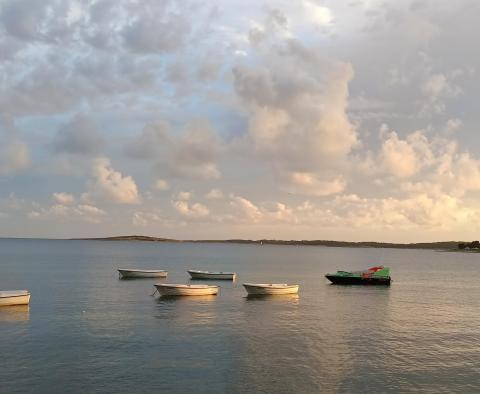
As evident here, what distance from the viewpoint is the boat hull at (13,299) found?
174 feet

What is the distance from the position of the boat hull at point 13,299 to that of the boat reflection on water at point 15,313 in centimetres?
38

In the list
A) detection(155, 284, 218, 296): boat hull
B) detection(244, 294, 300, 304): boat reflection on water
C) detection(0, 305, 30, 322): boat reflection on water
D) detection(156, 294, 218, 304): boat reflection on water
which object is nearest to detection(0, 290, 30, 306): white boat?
detection(0, 305, 30, 322): boat reflection on water

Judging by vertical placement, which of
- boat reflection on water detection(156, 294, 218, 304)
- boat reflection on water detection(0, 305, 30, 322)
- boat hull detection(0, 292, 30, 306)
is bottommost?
boat reflection on water detection(0, 305, 30, 322)

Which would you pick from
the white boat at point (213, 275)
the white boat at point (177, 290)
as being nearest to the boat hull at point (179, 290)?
the white boat at point (177, 290)

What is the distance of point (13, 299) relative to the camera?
176 ft

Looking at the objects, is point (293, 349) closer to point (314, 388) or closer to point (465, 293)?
point (314, 388)

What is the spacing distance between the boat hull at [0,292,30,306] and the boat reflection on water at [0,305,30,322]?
0.38m

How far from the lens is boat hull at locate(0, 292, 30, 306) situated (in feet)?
174

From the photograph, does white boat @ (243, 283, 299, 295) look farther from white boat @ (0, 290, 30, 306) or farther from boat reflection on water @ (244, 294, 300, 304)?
white boat @ (0, 290, 30, 306)

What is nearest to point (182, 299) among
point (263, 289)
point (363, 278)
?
point (263, 289)

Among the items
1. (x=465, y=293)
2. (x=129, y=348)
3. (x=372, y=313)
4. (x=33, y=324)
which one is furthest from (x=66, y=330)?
(x=465, y=293)

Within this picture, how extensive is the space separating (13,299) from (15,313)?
3.39 metres

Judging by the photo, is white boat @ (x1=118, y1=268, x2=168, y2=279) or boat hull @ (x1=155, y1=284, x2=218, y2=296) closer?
boat hull @ (x1=155, y1=284, x2=218, y2=296)

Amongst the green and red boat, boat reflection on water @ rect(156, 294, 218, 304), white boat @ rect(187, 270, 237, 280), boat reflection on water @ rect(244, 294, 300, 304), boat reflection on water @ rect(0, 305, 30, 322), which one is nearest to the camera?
boat reflection on water @ rect(0, 305, 30, 322)
